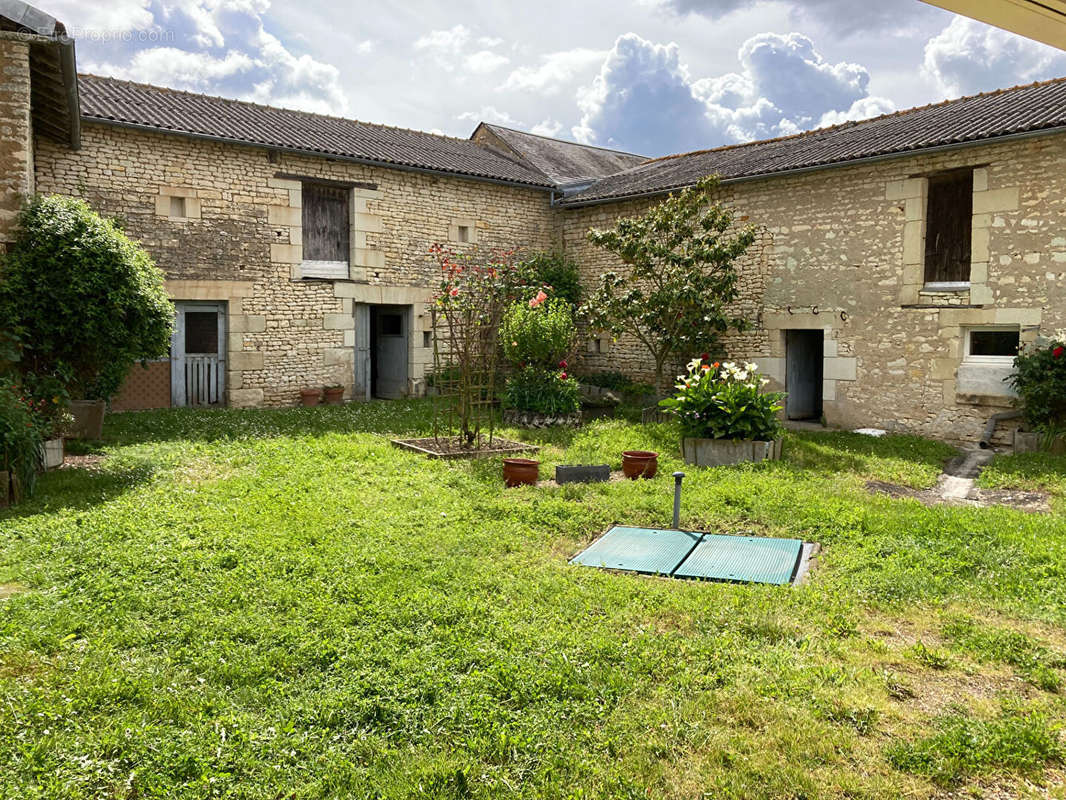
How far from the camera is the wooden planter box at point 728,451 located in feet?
30.0

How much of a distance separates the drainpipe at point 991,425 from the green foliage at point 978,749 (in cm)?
836

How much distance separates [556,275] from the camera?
15.8m

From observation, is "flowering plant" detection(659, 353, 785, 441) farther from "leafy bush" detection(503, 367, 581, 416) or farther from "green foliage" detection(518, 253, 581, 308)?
"green foliage" detection(518, 253, 581, 308)

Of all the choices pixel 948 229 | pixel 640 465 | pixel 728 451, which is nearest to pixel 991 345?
pixel 948 229

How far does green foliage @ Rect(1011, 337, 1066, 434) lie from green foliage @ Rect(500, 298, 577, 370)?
6.36m

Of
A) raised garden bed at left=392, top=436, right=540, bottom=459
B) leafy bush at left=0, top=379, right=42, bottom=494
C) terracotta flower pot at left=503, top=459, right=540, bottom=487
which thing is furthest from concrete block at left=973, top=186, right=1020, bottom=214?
leafy bush at left=0, top=379, right=42, bottom=494

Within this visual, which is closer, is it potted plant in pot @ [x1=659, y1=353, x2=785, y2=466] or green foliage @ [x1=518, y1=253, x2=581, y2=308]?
potted plant in pot @ [x1=659, y1=353, x2=785, y2=466]

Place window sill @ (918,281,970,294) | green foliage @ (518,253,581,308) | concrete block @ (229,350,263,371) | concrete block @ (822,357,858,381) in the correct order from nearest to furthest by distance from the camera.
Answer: window sill @ (918,281,970,294) < concrete block @ (822,357,858,381) < concrete block @ (229,350,263,371) < green foliage @ (518,253,581,308)

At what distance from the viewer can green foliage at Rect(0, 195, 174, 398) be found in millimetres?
7977

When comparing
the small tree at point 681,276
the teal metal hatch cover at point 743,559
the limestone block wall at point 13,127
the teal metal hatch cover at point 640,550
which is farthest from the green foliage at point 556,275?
the teal metal hatch cover at point 743,559

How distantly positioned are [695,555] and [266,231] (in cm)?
1022

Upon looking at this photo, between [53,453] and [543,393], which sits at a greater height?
[543,393]

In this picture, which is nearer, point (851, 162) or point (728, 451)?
point (728, 451)

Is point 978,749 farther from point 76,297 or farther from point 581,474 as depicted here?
point 76,297
